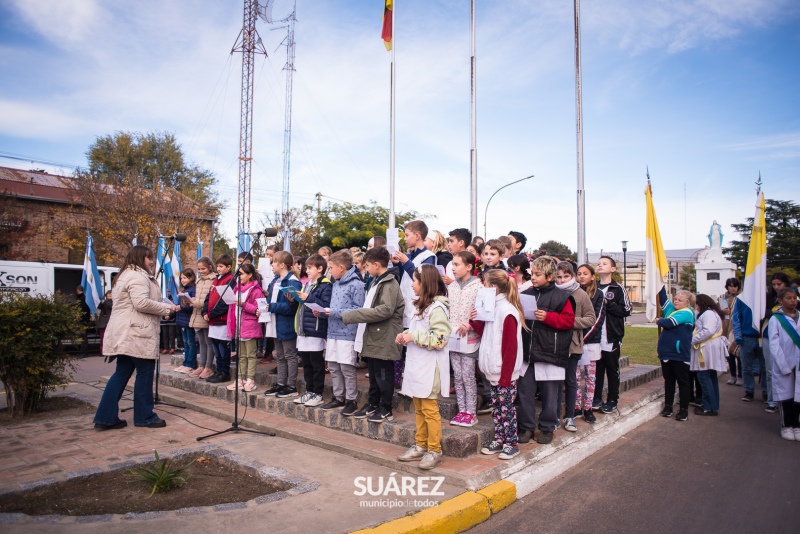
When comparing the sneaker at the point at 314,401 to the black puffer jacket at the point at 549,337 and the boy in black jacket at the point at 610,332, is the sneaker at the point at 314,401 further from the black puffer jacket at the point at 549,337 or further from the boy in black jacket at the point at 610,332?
the boy in black jacket at the point at 610,332

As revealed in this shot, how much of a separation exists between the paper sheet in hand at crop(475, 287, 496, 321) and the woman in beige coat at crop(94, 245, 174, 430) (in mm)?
3984

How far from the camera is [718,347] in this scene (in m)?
7.67

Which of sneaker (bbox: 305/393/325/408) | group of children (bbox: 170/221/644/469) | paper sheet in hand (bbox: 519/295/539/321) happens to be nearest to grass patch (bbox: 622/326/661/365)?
group of children (bbox: 170/221/644/469)

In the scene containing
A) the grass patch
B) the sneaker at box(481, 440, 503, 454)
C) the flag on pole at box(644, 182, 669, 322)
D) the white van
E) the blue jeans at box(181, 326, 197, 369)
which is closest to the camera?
the sneaker at box(481, 440, 503, 454)

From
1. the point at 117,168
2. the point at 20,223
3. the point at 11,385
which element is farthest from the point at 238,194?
the point at 11,385

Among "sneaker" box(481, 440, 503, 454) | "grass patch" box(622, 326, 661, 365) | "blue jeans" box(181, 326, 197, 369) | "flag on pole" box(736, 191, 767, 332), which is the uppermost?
"flag on pole" box(736, 191, 767, 332)

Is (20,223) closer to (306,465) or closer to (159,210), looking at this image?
(159,210)

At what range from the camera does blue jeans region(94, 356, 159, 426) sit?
6.24 meters

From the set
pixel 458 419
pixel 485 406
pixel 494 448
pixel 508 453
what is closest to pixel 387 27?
pixel 485 406

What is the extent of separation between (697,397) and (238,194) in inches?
1303

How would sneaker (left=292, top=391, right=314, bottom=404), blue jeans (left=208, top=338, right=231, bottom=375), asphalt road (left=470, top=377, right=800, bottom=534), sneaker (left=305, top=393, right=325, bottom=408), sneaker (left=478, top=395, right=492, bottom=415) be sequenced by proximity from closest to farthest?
asphalt road (left=470, top=377, right=800, bottom=534) → sneaker (left=478, top=395, right=492, bottom=415) → sneaker (left=305, top=393, right=325, bottom=408) → sneaker (left=292, top=391, right=314, bottom=404) → blue jeans (left=208, top=338, right=231, bottom=375)

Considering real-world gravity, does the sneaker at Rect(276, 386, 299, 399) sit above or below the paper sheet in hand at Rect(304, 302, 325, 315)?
below

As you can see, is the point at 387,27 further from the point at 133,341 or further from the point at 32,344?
the point at 32,344

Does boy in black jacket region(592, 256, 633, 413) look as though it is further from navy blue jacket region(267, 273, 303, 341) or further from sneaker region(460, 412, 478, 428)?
navy blue jacket region(267, 273, 303, 341)
